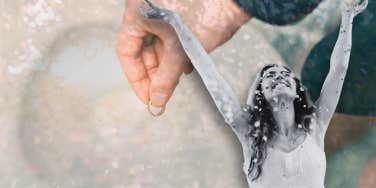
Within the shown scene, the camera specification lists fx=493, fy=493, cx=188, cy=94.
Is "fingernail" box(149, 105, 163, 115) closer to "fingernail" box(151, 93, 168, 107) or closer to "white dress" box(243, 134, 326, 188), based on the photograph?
"fingernail" box(151, 93, 168, 107)

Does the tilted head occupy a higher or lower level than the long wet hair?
higher

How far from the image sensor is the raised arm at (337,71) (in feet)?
3.01

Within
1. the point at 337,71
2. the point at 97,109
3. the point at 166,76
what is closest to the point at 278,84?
the point at 337,71

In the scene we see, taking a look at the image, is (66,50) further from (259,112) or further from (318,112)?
(318,112)

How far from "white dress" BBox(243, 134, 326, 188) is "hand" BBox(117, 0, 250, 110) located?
0.24 metres

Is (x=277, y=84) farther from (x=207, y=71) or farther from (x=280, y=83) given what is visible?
(x=207, y=71)

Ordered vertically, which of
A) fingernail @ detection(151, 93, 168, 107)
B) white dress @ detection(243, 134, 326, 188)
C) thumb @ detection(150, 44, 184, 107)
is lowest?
white dress @ detection(243, 134, 326, 188)

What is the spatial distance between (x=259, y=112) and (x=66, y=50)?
0.39m

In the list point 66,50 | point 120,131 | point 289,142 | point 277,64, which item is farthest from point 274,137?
point 66,50

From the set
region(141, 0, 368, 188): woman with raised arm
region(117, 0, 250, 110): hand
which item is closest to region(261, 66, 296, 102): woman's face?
region(141, 0, 368, 188): woman with raised arm

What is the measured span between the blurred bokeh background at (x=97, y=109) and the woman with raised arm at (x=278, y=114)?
64 mm

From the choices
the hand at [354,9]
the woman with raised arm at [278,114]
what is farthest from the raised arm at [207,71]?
the hand at [354,9]

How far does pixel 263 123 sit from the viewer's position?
35.5 inches

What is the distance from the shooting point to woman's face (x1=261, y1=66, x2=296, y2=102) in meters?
0.88
